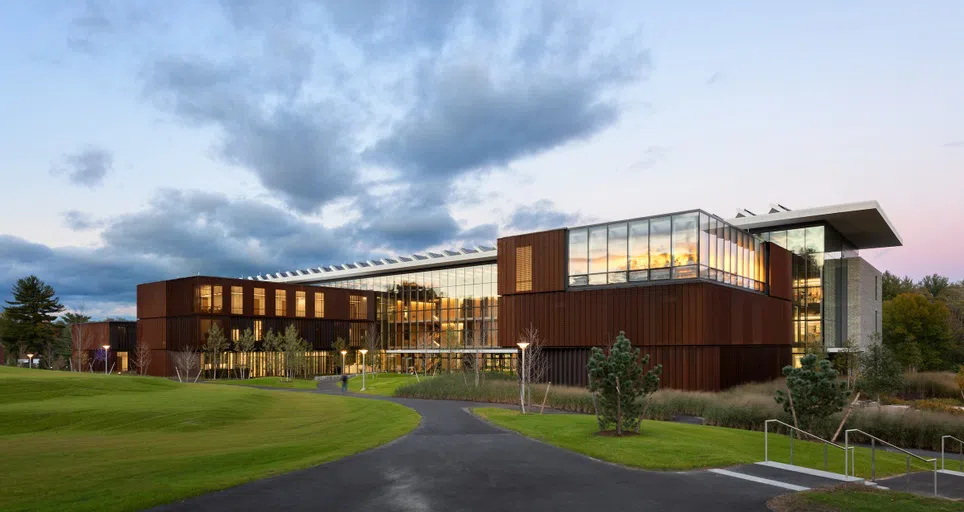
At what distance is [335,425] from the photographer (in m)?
26.8

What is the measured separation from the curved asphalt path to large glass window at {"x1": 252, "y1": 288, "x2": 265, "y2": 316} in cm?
5867

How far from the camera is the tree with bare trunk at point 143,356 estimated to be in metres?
68.1

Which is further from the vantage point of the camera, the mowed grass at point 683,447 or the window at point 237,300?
the window at point 237,300

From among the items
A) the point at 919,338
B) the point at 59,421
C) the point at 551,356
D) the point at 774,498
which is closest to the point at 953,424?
the point at 774,498

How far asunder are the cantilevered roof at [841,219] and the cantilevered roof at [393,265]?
27.7m

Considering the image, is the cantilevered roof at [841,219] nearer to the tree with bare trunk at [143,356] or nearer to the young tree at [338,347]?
the young tree at [338,347]

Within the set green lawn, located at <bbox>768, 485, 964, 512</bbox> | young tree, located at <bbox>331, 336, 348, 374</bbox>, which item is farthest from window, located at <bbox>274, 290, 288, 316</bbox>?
green lawn, located at <bbox>768, 485, 964, 512</bbox>

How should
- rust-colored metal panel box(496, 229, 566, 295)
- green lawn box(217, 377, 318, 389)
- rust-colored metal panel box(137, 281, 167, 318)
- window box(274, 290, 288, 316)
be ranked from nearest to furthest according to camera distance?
rust-colored metal panel box(496, 229, 566, 295) < green lawn box(217, 377, 318, 389) < rust-colored metal panel box(137, 281, 167, 318) < window box(274, 290, 288, 316)

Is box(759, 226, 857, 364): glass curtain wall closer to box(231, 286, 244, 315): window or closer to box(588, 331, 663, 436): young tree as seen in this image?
box(588, 331, 663, 436): young tree

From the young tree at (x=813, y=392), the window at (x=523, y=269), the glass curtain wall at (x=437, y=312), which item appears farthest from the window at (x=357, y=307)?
the young tree at (x=813, y=392)

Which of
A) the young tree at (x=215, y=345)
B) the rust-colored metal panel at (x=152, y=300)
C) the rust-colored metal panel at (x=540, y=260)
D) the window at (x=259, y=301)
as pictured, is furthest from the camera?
the window at (x=259, y=301)

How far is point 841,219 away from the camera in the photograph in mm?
50562

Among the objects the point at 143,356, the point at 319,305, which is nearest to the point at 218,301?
the point at 143,356

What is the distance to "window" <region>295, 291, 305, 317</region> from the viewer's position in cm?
7731
